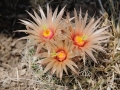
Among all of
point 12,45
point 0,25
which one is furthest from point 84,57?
point 0,25

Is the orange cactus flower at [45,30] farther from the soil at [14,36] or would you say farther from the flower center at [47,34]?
the soil at [14,36]

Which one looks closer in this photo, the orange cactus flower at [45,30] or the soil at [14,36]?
the orange cactus flower at [45,30]

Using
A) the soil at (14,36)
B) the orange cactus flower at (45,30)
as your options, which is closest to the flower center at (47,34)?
the orange cactus flower at (45,30)

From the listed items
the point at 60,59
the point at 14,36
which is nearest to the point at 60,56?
the point at 60,59

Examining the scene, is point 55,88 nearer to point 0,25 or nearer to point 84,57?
point 84,57

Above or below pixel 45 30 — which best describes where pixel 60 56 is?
below

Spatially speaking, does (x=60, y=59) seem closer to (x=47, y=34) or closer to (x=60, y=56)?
(x=60, y=56)

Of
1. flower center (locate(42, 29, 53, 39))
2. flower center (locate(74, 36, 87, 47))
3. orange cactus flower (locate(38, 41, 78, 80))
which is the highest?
flower center (locate(42, 29, 53, 39))

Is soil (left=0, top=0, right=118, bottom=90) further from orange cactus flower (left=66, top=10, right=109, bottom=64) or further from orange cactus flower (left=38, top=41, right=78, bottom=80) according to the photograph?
orange cactus flower (left=66, top=10, right=109, bottom=64)

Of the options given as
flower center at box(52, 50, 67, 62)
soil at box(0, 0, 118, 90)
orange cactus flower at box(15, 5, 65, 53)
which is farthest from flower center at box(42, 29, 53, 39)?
soil at box(0, 0, 118, 90)
